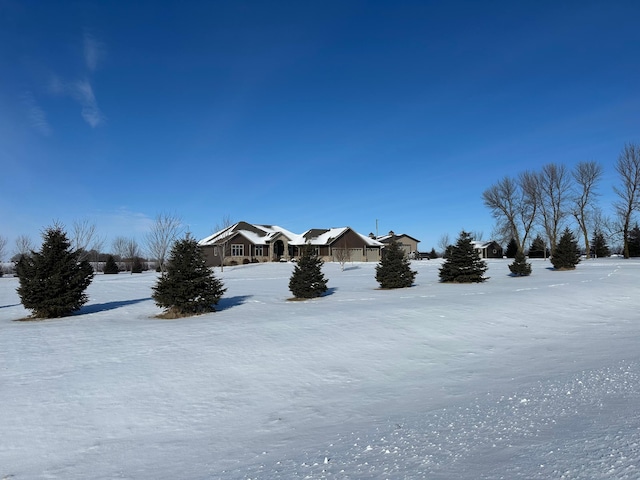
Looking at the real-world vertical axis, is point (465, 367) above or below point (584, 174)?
below

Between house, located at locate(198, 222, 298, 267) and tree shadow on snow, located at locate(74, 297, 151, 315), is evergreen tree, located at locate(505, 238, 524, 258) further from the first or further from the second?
tree shadow on snow, located at locate(74, 297, 151, 315)

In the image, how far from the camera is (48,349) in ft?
30.7

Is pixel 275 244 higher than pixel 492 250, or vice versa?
pixel 275 244

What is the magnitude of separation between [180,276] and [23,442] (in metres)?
8.78

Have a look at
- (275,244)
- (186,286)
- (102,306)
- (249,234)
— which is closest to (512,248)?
(275,244)

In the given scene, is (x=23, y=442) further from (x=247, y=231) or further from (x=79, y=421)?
(x=247, y=231)

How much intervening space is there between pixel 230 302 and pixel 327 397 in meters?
10.9

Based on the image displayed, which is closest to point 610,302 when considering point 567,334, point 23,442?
point 567,334

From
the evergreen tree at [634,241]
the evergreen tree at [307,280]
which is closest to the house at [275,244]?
the evergreen tree at [307,280]

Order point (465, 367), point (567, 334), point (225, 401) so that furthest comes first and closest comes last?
point (567, 334) < point (465, 367) < point (225, 401)

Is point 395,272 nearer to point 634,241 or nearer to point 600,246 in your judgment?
point 634,241

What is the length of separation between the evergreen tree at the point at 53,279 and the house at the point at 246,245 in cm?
3272

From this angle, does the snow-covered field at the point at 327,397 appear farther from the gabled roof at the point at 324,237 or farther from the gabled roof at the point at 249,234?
the gabled roof at the point at 324,237

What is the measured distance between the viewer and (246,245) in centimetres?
5256
